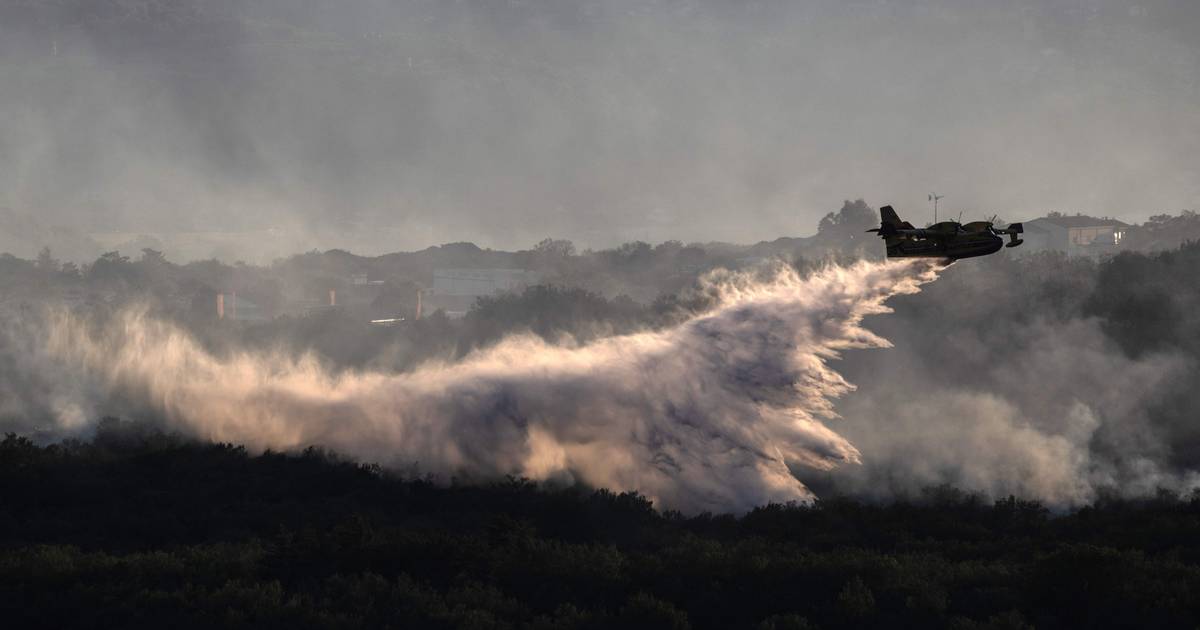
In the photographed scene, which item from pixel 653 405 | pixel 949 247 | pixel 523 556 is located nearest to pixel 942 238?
pixel 949 247

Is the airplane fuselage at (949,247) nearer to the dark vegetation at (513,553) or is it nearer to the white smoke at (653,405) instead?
the white smoke at (653,405)

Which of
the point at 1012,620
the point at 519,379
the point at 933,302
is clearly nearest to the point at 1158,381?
the point at 933,302

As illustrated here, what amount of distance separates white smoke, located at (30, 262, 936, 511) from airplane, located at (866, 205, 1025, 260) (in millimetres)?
2609

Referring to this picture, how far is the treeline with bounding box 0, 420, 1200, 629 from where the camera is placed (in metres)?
49.0

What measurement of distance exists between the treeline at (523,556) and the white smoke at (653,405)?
1782 millimetres

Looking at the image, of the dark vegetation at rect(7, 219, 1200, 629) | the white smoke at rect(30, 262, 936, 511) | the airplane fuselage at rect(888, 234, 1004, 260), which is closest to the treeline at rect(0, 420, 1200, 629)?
the dark vegetation at rect(7, 219, 1200, 629)

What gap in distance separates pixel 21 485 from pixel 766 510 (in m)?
42.7

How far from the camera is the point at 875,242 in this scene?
18750cm

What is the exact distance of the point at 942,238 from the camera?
211 feet

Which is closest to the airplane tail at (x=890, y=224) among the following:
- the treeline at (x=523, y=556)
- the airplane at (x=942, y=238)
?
the airplane at (x=942, y=238)

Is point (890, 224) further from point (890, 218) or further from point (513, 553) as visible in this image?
point (513, 553)

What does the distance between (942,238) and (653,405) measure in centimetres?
1765

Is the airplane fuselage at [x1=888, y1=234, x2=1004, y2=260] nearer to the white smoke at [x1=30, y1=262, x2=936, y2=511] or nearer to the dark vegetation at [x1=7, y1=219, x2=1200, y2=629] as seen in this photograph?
the white smoke at [x1=30, y1=262, x2=936, y2=511]

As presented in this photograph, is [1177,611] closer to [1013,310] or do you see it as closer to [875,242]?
[1013,310]
